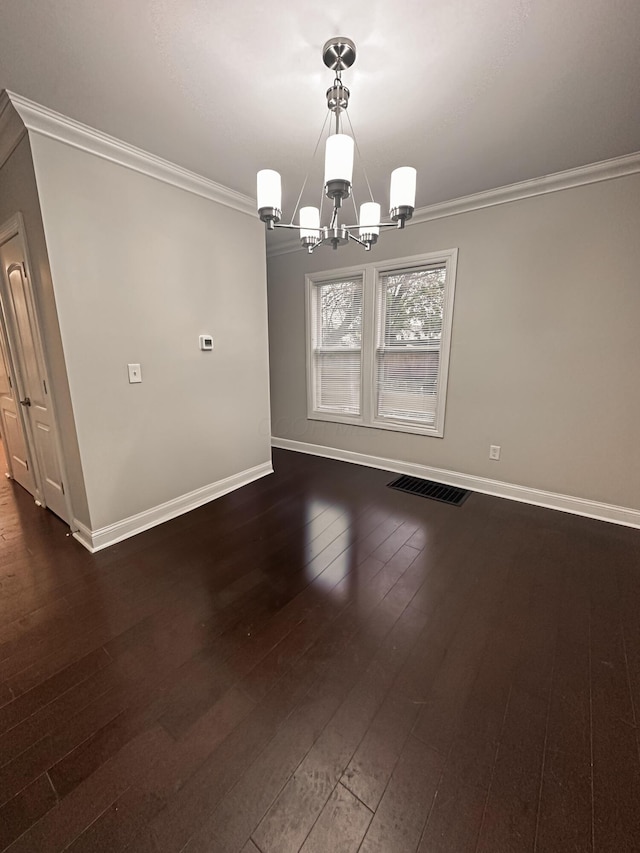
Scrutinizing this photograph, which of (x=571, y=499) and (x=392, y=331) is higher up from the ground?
(x=392, y=331)

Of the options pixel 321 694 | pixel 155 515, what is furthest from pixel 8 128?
pixel 321 694

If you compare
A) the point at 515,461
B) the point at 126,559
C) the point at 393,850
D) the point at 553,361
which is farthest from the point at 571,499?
the point at 126,559

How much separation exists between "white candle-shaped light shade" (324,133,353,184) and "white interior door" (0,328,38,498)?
2847mm

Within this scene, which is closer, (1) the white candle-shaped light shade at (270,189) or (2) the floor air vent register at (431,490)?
(1) the white candle-shaped light shade at (270,189)

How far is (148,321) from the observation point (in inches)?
93.7

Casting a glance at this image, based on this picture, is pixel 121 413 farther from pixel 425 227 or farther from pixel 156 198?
pixel 425 227

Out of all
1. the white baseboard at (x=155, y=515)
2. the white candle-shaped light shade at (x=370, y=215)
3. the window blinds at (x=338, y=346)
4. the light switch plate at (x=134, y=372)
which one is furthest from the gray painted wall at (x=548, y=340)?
the light switch plate at (x=134, y=372)

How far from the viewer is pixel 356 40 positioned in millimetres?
1391

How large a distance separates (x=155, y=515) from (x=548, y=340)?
339 cm

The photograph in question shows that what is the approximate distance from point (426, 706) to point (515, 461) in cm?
225

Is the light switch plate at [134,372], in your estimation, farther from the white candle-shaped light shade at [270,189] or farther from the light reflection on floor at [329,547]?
the light reflection on floor at [329,547]

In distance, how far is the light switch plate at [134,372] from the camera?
231 cm

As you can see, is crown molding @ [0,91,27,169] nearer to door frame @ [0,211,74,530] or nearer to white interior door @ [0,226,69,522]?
door frame @ [0,211,74,530]

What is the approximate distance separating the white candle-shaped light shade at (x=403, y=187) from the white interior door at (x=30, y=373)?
2.23m
